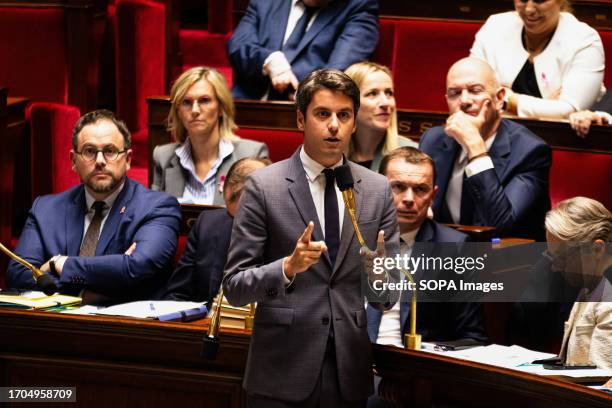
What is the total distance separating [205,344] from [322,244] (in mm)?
280

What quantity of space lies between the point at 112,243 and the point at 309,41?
2.68 feet

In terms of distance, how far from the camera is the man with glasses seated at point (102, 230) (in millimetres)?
1674

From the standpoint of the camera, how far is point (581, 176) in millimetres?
2076

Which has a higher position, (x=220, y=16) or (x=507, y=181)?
(x=220, y=16)

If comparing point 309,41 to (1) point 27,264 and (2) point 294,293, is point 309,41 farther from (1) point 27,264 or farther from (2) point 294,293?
(2) point 294,293

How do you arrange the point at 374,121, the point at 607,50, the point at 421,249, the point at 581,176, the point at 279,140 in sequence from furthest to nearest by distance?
1. the point at 607,50
2. the point at 279,140
3. the point at 581,176
4. the point at 374,121
5. the point at 421,249

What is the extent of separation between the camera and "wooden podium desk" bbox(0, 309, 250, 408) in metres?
1.45

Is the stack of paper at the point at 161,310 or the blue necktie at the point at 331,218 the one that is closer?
the blue necktie at the point at 331,218

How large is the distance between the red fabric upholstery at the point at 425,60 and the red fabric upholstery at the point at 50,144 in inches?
32.6

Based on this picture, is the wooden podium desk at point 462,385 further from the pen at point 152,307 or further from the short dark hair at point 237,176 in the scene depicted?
the short dark hair at point 237,176

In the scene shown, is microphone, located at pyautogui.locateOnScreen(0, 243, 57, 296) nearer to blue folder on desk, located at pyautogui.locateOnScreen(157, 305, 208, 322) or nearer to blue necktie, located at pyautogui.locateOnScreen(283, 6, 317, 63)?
blue folder on desk, located at pyautogui.locateOnScreen(157, 305, 208, 322)


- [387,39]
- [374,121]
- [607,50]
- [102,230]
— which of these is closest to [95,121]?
[102,230]

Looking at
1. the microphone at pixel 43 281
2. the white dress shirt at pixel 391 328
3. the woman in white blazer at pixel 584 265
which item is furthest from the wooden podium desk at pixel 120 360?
the woman in white blazer at pixel 584 265

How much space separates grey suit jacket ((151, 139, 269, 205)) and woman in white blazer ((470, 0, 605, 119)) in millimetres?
555
